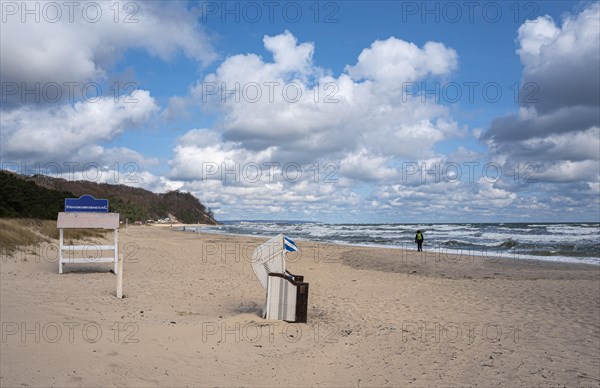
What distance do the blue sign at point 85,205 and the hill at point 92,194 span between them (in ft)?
42.9

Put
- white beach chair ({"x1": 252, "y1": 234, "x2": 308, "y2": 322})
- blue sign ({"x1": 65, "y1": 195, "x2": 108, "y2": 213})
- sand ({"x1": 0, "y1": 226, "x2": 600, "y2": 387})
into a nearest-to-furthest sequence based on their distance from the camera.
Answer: sand ({"x1": 0, "y1": 226, "x2": 600, "y2": 387}), white beach chair ({"x1": 252, "y1": 234, "x2": 308, "y2": 322}), blue sign ({"x1": 65, "y1": 195, "x2": 108, "y2": 213})

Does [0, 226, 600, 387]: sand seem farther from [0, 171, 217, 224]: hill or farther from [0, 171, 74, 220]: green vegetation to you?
[0, 171, 217, 224]: hill

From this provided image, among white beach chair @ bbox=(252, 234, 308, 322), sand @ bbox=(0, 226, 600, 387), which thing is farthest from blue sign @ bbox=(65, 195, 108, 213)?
white beach chair @ bbox=(252, 234, 308, 322)

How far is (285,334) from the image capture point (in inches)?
297

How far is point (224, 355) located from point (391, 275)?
13005mm

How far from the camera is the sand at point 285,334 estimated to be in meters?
5.59

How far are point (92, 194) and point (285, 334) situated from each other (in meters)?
107

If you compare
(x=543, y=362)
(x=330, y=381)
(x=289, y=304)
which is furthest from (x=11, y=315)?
(x=543, y=362)

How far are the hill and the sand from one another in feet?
51.5

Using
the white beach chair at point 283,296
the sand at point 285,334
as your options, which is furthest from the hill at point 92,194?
the white beach chair at point 283,296

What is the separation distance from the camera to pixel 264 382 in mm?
5418

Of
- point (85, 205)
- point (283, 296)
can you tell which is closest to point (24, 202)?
A: point (85, 205)

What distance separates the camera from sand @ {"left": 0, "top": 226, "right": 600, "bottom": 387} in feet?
18.4

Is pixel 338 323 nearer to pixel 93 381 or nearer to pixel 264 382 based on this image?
pixel 264 382
